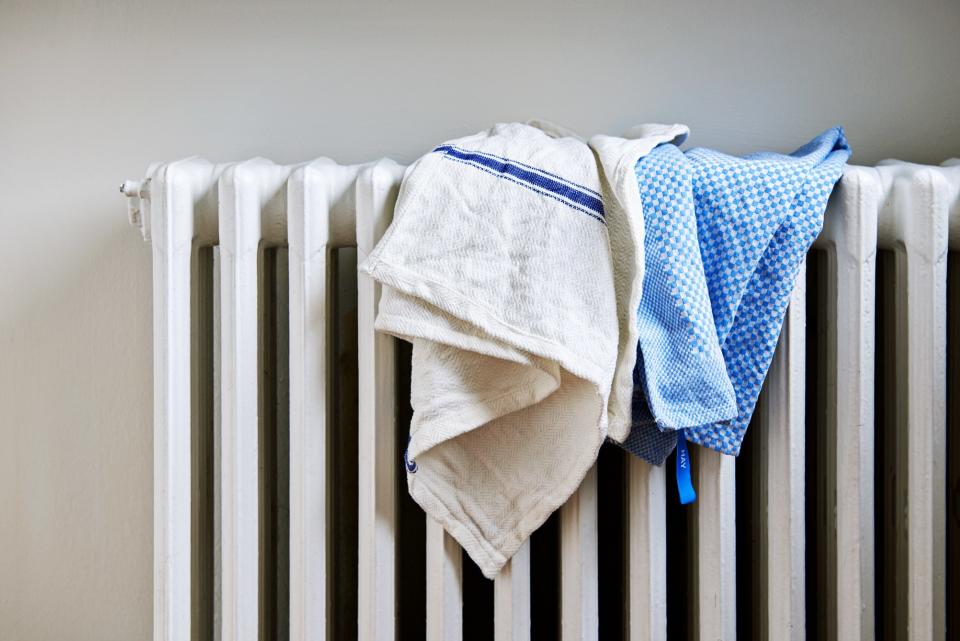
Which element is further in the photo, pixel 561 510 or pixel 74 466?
pixel 74 466

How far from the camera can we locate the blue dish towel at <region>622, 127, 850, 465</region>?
60 cm

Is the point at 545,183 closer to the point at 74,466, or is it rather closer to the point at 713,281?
the point at 713,281

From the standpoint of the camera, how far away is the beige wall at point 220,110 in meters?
0.88

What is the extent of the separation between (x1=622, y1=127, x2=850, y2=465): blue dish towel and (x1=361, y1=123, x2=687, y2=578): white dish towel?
0.08 feet

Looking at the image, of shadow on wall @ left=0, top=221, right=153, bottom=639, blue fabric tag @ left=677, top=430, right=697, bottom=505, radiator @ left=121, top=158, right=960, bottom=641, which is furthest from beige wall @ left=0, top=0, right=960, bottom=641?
blue fabric tag @ left=677, top=430, right=697, bottom=505

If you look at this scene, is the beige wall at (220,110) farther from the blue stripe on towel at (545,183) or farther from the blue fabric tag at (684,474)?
the blue fabric tag at (684,474)

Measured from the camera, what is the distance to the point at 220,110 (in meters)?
0.89

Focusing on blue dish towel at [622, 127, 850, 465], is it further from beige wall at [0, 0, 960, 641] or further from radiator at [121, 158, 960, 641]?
beige wall at [0, 0, 960, 641]

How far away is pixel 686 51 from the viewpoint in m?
0.88

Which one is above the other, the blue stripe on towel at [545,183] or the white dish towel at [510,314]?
the blue stripe on towel at [545,183]

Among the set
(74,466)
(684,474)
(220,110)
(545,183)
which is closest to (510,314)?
(545,183)

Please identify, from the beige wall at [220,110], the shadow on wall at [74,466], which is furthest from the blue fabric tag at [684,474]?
the shadow on wall at [74,466]

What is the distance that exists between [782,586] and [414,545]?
40 cm

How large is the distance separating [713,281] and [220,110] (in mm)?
596
